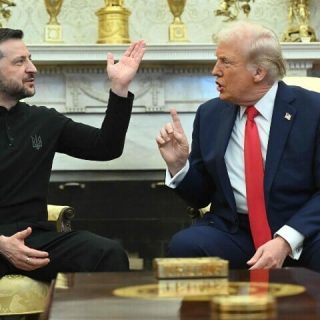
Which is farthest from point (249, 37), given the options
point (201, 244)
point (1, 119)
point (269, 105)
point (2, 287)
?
point (2, 287)

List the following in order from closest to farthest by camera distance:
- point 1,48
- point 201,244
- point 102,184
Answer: point 201,244 < point 1,48 < point 102,184

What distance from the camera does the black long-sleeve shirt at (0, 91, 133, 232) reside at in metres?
3.44

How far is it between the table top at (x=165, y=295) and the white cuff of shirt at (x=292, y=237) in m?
0.46

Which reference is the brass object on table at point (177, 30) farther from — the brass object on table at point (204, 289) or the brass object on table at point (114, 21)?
the brass object on table at point (204, 289)

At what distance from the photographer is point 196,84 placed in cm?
594

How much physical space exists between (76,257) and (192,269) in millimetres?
1017

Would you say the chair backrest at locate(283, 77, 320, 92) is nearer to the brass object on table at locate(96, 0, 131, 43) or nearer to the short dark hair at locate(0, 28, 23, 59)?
the short dark hair at locate(0, 28, 23, 59)

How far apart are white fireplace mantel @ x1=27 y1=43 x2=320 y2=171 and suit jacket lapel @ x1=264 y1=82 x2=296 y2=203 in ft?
8.29

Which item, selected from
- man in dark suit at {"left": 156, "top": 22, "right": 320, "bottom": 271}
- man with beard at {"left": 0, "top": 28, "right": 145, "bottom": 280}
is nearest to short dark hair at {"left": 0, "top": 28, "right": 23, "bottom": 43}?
man with beard at {"left": 0, "top": 28, "right": 145, "bottom": 280}

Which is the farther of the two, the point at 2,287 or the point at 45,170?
the point at 45,170

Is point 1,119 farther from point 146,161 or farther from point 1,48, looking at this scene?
point 146,161

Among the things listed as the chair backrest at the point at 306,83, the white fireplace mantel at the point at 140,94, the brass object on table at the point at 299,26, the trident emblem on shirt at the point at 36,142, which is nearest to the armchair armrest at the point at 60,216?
the trident emblem on shirt at the point at 36,142

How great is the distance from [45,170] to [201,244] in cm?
74

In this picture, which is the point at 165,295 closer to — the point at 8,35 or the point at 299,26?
the point at 8,35
